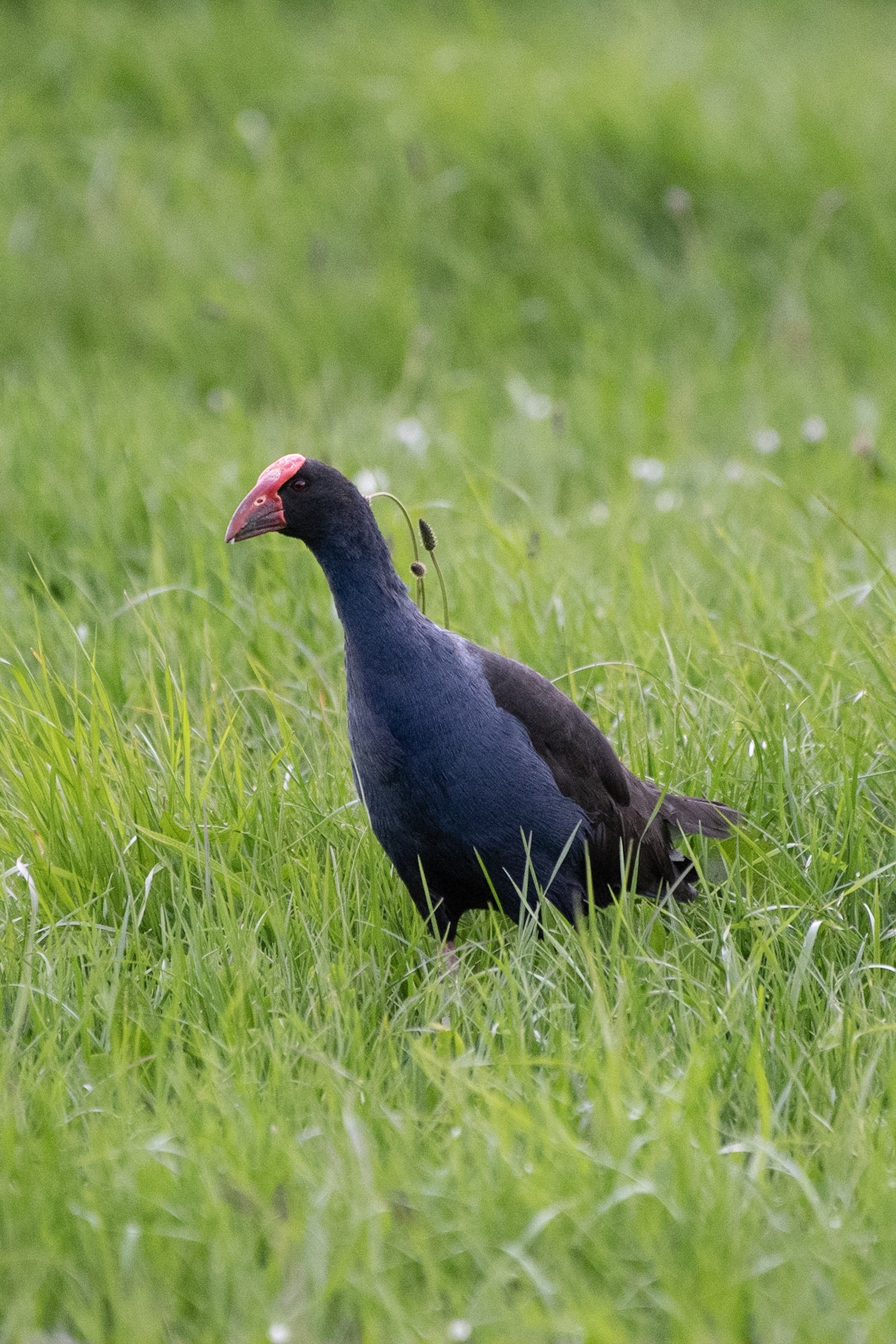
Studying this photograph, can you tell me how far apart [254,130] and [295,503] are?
16.8 ft

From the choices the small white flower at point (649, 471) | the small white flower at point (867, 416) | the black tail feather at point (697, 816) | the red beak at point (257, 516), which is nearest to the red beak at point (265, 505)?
the red beak at point (257, 516)

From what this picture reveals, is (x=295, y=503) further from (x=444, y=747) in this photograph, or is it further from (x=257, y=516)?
(x=444, y=747)

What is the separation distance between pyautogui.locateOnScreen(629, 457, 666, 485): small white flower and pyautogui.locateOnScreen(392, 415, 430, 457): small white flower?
0.70m

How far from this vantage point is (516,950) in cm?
252

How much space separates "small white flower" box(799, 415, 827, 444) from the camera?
17.2ft

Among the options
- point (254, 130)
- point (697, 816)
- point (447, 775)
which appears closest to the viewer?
point (447, 775)

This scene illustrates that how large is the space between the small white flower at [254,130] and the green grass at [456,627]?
0.09ft

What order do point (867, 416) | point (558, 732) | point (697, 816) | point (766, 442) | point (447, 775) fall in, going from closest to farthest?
point (447, 775), point (558, 732), point (697, 816), point (766, 442), point (867, 416)

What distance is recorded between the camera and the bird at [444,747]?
255 centimetres

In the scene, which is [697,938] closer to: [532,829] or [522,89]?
[532,829]

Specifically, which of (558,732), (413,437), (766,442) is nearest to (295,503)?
(558,732)

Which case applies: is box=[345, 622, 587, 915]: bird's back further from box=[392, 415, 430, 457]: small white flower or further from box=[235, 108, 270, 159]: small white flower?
box=[235, 108, 270, 159]: small white flower

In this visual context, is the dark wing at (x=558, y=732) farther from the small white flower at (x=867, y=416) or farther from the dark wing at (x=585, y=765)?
the small white flower at (x=867, y=416)

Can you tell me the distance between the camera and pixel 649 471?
4.87 meters
